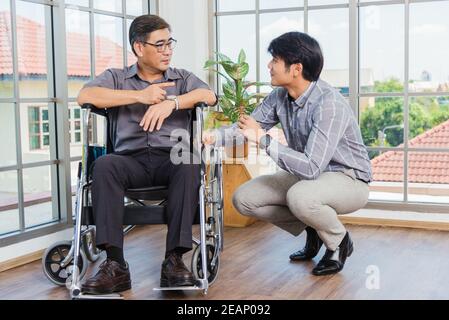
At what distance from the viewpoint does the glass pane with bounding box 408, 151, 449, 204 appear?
13.3 feet

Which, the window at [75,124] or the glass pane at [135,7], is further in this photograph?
the glass pane at [135,7]

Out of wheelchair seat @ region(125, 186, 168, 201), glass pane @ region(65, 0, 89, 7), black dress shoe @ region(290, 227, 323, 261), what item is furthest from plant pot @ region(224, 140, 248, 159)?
wheelchair seat @ region(125, 186, 168, 201)

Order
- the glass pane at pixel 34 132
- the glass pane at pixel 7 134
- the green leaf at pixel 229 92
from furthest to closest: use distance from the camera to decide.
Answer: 1. the green leaf at pixel 229 92
2. the glass pane at pixel 34 132
3. the glass pane at pixel 7 134

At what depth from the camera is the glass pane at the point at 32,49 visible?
3311 mm

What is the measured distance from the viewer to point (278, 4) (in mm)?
4426

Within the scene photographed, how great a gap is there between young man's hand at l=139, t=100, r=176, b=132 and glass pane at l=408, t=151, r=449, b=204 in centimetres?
192

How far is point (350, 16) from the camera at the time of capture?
164 inches

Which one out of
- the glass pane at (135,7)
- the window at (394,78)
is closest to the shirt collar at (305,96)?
the window at (394,78)

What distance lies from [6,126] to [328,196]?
1569 mm

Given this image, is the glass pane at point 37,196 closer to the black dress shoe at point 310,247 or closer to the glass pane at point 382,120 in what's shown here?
the black dress shoe at point 310,247

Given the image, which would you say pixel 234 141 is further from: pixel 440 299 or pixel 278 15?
pixel 278 15

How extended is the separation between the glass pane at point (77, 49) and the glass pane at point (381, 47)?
168cm

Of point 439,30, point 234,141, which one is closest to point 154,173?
point 234,141

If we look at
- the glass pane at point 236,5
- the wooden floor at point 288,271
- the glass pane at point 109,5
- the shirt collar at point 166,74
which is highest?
the glass pane at point 236,5
